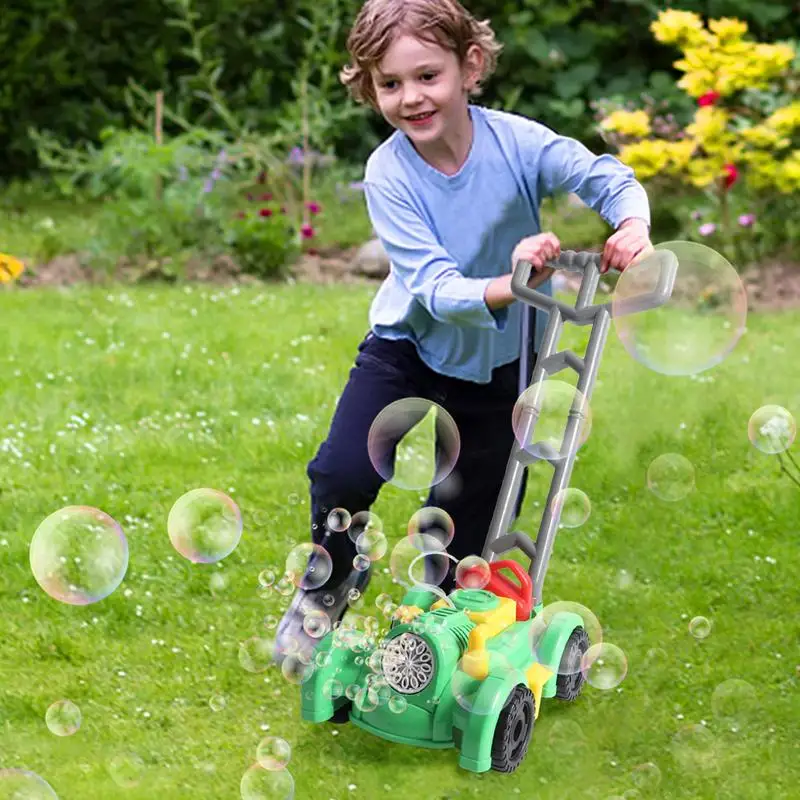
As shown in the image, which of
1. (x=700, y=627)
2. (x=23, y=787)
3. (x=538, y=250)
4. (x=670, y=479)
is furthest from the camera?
(x=670, y=479)

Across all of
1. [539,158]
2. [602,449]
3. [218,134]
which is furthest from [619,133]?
[539,158]

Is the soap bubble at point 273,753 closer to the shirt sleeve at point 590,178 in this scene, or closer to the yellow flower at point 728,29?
the shirt sleeve at point 590,178

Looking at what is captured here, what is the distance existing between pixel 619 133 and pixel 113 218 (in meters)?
2.34

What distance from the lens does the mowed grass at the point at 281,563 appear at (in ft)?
9.04

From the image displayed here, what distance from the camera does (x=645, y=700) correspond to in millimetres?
3004

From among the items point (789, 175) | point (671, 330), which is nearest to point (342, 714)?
point (671, 330)

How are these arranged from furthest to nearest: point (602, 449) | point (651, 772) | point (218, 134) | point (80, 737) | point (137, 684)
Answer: point (218, 134)
point (602, 449)
point (137, 684)
point (80, 737)
point (651, 772)

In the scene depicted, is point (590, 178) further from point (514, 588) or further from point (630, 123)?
point (630, 123)

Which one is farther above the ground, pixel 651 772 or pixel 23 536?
pixel 651 772

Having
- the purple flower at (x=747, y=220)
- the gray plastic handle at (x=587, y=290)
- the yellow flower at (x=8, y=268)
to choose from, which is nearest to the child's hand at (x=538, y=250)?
the gray plastic handle at (x=587, y=290)

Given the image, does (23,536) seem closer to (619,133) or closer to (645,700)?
(645,700)

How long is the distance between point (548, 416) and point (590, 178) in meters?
0.49

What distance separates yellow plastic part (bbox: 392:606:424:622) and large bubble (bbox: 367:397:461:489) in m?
0.36

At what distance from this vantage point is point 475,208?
297 centimetres
